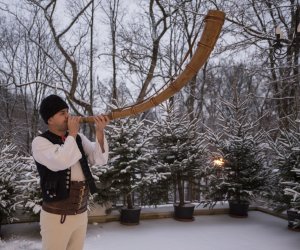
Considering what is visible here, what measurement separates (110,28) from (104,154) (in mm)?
11114

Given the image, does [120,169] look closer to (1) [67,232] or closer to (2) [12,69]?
(1) [67,232]

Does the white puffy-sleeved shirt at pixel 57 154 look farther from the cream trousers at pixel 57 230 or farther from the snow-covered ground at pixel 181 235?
the snow-covered ground at pixel 181 235

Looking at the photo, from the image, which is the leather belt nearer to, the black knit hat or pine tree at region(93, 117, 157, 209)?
the black knit hat

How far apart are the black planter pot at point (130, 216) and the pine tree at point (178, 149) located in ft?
3.03

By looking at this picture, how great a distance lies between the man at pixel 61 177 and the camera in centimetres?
199

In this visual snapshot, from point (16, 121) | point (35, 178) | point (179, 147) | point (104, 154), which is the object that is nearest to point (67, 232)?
point (104, 154)

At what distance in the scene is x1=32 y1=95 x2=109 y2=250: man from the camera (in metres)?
1.99

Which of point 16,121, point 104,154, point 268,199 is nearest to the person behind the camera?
point 104,154

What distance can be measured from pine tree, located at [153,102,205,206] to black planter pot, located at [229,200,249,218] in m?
0.95

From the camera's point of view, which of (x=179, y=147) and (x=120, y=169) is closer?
(x=120, y=169)

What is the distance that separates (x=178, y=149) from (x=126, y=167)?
3.77 ft

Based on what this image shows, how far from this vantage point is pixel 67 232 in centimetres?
212

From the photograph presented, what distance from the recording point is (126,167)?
5812mm

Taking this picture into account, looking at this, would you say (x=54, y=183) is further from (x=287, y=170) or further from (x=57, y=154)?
(x=287, y=170)
